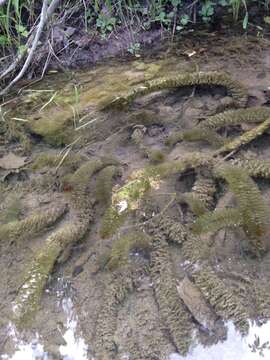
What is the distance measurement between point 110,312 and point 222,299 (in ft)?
1.48

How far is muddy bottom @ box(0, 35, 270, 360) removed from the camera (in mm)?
2074

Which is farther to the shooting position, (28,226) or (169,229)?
(28,226)

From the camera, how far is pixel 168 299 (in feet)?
7.09

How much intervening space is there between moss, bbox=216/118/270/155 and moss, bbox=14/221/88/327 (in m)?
0.80

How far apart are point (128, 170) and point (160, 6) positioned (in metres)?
1.43

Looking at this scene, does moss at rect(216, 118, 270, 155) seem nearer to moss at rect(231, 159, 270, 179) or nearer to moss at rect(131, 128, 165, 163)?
moss at rect(231, 159, 270, 179)

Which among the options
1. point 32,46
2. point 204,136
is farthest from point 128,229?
point 32,46

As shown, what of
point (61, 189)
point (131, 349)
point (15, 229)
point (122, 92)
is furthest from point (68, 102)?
point (131, 349)

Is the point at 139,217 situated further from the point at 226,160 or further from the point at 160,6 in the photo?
the point at 160,6

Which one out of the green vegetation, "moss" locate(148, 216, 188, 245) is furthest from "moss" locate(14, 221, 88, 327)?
the green vegetation

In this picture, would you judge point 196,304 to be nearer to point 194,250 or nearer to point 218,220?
point 194,250

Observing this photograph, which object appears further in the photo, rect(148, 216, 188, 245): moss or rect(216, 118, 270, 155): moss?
rect(216, 118, 270, 155): moss

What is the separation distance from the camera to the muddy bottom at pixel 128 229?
6.81ft

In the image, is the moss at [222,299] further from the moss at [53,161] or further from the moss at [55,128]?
the moss at [55,128]
